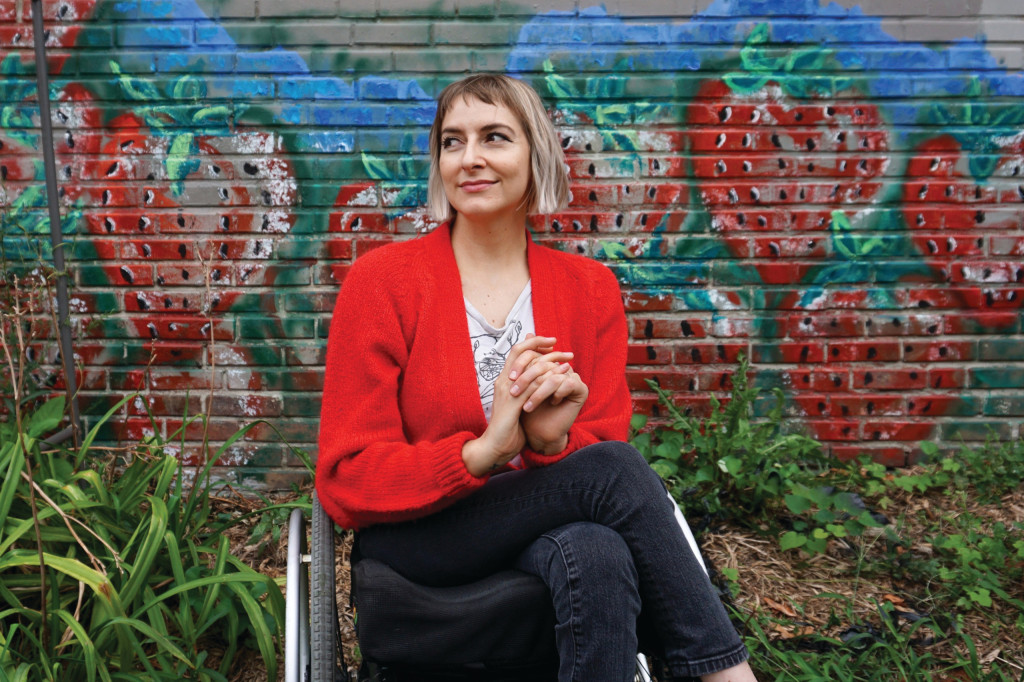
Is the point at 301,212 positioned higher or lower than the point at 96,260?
higher

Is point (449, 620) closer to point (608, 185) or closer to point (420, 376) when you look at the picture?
point (420, 376)

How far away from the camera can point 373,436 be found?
5.36ft

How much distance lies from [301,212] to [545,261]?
1355 millimetres

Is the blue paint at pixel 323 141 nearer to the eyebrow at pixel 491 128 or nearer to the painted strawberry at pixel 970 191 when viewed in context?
the eyebrow at pixel 491 128

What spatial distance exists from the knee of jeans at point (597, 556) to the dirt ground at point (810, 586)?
1.07 meters

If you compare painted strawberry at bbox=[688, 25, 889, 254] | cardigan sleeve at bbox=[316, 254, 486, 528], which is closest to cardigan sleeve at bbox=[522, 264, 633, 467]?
cardigan sleeve at bbox=[316, 254, 486, 528]

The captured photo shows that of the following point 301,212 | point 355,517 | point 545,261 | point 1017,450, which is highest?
point 301,212

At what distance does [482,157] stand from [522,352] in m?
0.54

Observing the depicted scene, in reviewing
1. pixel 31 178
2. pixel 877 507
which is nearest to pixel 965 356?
pixel 877 507

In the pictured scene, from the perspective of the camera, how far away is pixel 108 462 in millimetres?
2717

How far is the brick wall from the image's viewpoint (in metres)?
2.83

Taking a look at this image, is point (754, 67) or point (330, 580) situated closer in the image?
point (330, 580)

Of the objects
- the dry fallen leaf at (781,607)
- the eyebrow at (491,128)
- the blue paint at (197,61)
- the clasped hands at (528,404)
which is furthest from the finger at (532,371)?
the blue paint at (197,61)

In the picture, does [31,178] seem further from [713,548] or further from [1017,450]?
[1017,450]
